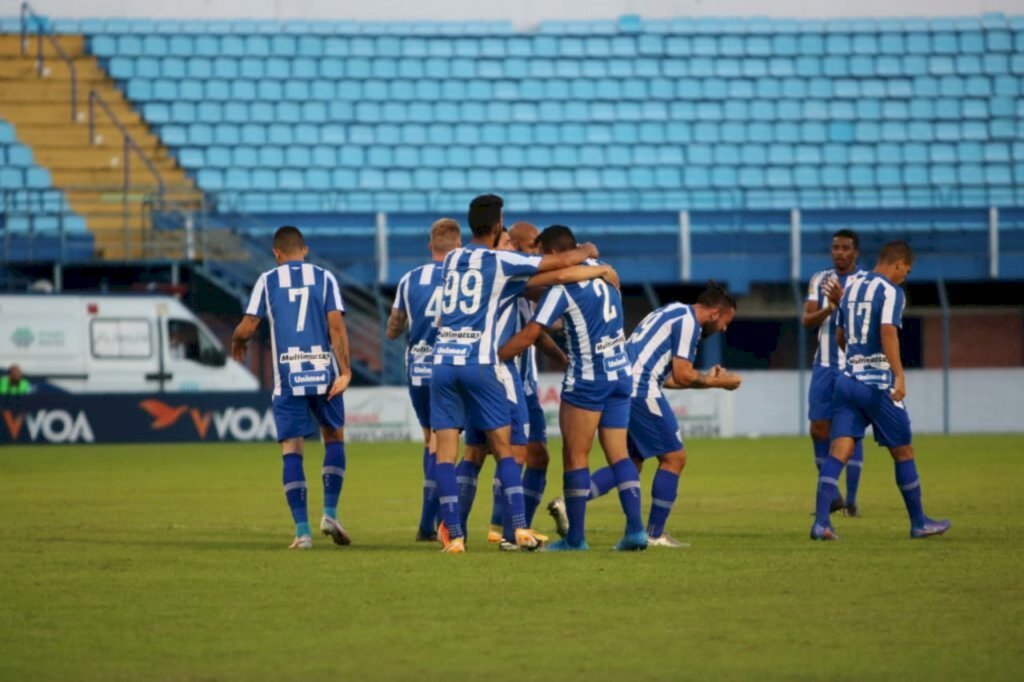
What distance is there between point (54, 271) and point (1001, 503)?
19084 millimetres

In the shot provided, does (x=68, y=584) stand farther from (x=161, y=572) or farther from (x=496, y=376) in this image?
(x=496, y=376)

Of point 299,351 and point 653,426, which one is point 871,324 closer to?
point 653,426

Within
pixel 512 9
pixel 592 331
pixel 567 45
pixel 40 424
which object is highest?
pixel 512 9

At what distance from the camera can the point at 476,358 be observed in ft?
34.1

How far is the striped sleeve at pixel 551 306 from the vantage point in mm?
10344

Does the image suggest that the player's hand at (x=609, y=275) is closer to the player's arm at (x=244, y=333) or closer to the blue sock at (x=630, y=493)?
the blue sock at (x=630, y=493)

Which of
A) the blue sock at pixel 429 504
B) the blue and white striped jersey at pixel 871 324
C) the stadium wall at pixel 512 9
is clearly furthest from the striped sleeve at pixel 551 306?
the stadium wall at pixel 512 9

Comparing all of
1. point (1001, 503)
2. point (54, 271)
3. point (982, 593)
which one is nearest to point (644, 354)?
point (982, 593)

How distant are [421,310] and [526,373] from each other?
30.5 inches

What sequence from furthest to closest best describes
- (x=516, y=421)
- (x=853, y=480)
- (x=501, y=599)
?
(x=853, y=480) → (x=516, y=421) → (x=501, y=599)

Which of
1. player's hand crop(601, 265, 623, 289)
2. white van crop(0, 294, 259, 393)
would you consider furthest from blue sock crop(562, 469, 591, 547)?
white van crop(0, 294, 259, 393)

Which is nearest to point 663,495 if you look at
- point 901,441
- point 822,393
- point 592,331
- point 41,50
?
point 592,331

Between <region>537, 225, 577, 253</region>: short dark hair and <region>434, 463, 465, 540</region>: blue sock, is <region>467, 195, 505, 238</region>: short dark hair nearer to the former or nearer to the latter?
<region>537, 225, 577, 253</region>: short dark hair

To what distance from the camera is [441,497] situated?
10.6m
